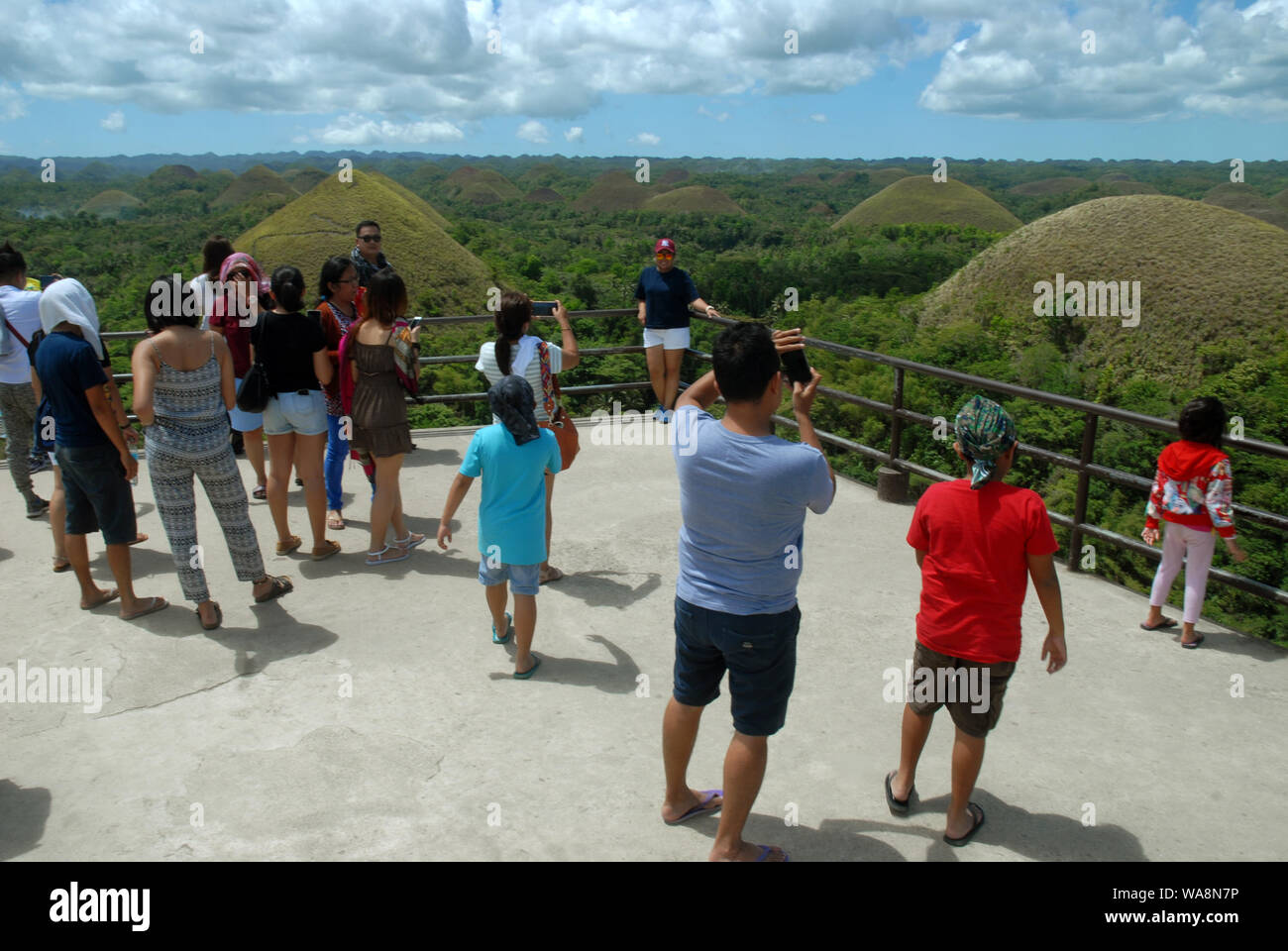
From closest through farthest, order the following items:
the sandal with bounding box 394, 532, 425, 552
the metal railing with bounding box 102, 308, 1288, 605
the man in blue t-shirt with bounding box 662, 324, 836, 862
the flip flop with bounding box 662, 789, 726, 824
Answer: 1. the man in blue t-shirt with bounding box 662, 324, 836, 862
2. the flip flop with bounding box 662, 789, 726, 824
3. the metal railing with bounding box 102, 308, 1288, 605
4. the sandal with bounding box 394, 532, 425, 552

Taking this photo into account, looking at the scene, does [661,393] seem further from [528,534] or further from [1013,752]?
[1013,752]

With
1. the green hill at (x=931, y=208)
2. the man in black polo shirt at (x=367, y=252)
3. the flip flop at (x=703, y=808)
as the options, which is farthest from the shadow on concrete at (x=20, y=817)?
the green hill at (x=931, y=208)

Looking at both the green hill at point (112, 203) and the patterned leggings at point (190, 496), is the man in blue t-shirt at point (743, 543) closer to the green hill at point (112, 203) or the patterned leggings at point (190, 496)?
the patterned leggings at point (190, 496)

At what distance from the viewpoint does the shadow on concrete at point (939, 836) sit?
10.2 ft

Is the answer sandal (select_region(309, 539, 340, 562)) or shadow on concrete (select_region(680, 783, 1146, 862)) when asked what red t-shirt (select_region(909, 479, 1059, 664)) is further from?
sandal (select_region(309, 539, 340, 562))

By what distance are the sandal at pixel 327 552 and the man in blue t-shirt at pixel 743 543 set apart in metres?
3.22

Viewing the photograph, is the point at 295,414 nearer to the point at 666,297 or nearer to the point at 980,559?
the point at 666,297

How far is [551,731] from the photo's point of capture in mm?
3838

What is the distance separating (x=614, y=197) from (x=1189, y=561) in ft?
444

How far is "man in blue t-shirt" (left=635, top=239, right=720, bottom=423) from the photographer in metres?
7.62

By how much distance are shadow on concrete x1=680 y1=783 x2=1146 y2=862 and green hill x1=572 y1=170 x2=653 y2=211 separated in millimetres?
127946

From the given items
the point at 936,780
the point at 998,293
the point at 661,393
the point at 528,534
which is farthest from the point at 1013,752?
the point at 998,293

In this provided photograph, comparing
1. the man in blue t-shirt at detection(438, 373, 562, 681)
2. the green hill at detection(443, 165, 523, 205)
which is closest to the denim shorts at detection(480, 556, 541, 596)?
the man in blue t-shirt at detection(438, 373, 562, 681)

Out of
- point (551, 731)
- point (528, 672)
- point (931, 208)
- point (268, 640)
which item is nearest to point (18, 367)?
point (268, 640)
